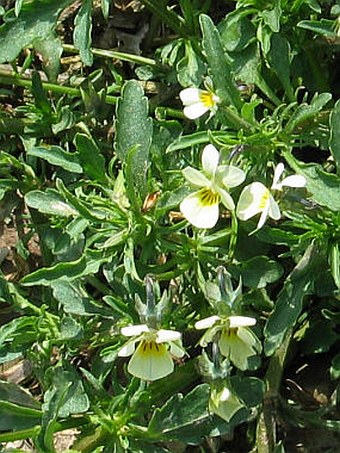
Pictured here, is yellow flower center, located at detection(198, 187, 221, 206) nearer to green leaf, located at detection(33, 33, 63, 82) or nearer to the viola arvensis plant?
the viola arvensis plant

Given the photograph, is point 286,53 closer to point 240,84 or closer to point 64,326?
point 240,84

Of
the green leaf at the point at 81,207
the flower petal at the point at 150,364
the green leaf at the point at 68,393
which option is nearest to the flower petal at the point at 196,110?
the green leaf at the point at 81,207

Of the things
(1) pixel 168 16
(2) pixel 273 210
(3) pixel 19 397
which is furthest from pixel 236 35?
(3) pixel 19 397

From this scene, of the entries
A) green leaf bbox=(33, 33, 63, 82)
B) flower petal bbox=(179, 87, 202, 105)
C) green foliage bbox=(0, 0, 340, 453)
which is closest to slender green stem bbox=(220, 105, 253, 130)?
green foliage bbox=(0, 0, 340, 453)

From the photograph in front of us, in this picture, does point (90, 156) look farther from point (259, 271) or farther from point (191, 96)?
point (259, 271)

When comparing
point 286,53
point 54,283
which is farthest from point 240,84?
point 54,283

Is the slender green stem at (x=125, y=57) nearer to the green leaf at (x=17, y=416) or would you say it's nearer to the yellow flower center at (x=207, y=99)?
the yellow flower center at (x=207, y=99)
